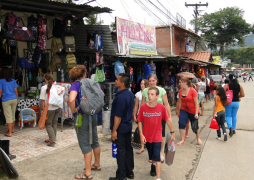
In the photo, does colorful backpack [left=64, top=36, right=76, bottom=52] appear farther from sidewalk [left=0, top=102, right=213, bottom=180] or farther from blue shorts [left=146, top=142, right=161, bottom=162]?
blue shorts [left=146, top=142, right=161, bottom=162]

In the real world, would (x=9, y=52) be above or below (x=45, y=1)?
below

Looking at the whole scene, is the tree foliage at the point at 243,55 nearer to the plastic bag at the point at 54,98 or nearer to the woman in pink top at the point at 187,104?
the woman in pink top at the point at 187,104

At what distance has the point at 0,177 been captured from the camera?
4059mm

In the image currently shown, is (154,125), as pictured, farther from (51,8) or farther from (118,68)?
(51,8)

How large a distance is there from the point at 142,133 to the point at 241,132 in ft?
17.2

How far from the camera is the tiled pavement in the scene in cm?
540

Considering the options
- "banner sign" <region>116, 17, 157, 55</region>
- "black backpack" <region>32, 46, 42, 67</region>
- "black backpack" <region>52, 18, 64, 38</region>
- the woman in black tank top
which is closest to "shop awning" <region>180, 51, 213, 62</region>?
"banner sign" <region>116, 17, 157, 55</region>

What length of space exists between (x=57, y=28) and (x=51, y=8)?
0.69 m

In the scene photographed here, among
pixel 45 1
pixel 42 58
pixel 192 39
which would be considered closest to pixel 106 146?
pixel 45 1

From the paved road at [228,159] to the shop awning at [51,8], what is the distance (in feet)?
17.9

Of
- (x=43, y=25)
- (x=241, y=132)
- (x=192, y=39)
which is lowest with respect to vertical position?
(x=241, y=132)

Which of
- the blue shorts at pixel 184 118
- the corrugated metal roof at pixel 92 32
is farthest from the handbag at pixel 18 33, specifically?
the blue shorts at pixel 184 118

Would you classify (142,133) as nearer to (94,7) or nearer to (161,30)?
(94,7)

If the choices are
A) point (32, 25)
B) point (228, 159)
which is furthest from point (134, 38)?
point (228, 159)
